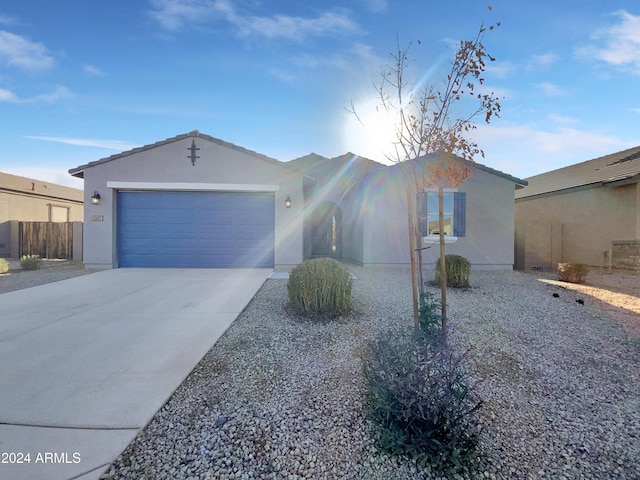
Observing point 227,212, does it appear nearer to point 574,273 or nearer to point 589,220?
point 574,273

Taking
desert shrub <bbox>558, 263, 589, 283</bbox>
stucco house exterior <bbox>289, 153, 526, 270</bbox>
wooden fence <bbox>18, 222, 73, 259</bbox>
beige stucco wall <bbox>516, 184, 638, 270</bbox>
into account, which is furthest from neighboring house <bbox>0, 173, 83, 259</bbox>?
beige stucco wall <bbox>516, 184, 638, 270</bbox>

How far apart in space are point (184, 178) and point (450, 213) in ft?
27.7

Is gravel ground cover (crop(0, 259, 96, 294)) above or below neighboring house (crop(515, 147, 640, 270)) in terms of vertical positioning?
below

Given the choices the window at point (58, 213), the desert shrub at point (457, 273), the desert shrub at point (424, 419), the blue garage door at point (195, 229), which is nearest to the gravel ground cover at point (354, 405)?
the desert shrub at point (424, 419)

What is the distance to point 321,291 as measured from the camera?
16.0 feet

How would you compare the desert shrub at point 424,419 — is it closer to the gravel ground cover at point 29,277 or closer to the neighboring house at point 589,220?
the gravel ground cover at point 29,277

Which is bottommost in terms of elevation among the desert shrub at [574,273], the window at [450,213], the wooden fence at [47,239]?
the desert shrub at [574,273]

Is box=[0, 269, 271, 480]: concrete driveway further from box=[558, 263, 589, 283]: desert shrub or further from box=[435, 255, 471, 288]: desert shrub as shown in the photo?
box=[558, 263, 589, 283]: desert shrub

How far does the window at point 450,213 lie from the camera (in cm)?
1034

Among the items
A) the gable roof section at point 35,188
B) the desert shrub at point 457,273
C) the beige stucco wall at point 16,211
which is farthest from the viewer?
the gable roof section at point 35,188

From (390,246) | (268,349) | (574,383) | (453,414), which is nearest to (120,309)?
(268,349)

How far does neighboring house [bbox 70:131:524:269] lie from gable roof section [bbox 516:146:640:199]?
3799mm

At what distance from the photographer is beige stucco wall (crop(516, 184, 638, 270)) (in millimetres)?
11117

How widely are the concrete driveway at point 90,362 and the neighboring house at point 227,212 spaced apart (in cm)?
315
